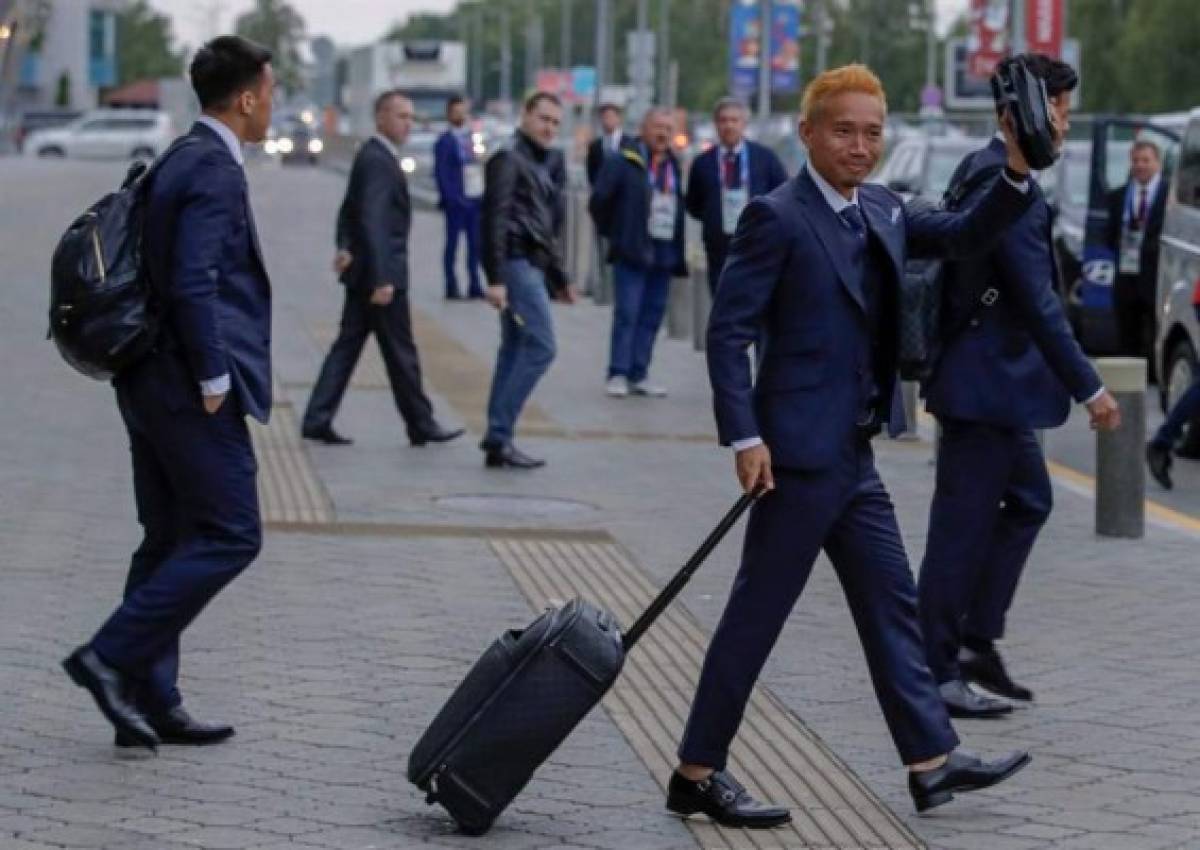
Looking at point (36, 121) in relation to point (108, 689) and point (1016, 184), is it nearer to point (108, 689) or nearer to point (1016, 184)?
point (108, 689)

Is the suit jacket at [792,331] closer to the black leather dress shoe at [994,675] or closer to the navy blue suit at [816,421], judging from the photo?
the navy blue suit at [816,421]

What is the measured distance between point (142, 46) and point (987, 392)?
168 meters

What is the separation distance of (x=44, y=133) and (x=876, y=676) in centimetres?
9136

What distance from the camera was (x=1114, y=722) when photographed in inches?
338

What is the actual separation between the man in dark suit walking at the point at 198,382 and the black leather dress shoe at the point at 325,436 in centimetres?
744

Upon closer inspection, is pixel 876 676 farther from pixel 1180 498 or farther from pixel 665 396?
pixel 665 396

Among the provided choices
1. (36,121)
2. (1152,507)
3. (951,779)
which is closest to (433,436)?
(1152,507)

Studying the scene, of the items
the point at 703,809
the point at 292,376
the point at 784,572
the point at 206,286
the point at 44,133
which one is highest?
the point at 206,286

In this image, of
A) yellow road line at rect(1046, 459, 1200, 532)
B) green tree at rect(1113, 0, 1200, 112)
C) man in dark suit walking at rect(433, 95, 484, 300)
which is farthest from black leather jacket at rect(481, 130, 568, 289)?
green tree at rect(1113, 0, 1200, 112)

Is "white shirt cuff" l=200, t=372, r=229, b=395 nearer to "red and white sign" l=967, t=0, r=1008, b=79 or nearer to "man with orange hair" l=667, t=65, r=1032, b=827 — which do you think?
"man with orange hair" l=667, t=65, r=1032, b=827

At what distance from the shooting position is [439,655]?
30.8 feet

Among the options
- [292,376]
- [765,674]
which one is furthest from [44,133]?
[765,674]

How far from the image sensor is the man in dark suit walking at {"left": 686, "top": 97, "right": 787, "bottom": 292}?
17547mm

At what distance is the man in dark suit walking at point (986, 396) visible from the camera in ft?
27.5
